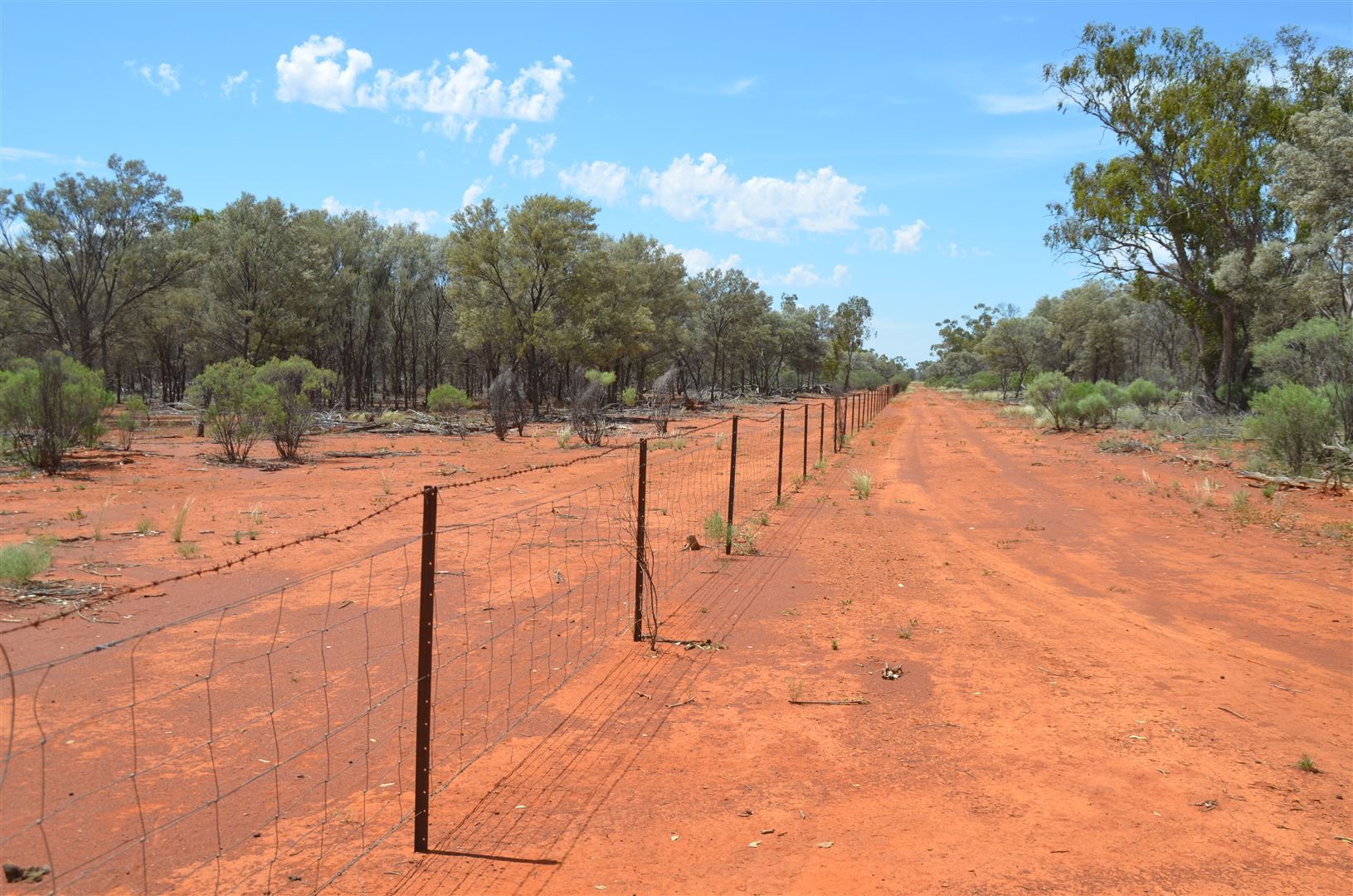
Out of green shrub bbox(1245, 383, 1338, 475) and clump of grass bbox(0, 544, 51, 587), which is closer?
clump of grass bbox(0, 544, 51, 587)

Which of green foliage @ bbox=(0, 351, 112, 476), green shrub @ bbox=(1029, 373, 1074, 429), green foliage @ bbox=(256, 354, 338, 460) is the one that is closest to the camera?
green foliage @ bbox=(0, 351, 112, 476)

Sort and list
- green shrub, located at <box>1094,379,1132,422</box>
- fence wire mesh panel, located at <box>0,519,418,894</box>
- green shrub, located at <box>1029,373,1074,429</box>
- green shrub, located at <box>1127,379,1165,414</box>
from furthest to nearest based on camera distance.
Answer: green shrub, located at <box>1127,379,1165,414</box> → green shrub, located at <box>1094,379,1132,422</box> → green shrub, located at <box>1029,373,1074,429</box> → fence wire mesh panel, located at <box>0,519,418,894</box>

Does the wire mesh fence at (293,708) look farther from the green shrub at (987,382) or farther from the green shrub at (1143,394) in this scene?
the green shrub at (987,382)

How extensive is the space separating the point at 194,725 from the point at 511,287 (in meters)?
35.8

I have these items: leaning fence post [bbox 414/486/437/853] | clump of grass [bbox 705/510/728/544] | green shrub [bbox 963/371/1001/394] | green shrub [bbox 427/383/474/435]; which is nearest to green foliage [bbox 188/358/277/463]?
green shrub [bbox 427/383/474/435]

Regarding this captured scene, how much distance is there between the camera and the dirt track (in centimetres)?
377

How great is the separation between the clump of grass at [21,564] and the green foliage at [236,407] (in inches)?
516

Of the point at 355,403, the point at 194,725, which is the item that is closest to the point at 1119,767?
the point at 194,725

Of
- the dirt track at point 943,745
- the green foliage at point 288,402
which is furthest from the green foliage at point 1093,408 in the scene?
the green foliage at point 288,402

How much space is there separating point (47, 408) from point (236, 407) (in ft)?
13.2

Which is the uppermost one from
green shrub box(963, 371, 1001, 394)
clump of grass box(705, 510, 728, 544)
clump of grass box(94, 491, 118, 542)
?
green shrub box(963, 371, 1001, 394)

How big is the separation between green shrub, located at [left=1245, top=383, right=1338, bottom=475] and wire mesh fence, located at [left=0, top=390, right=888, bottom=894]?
1228cm

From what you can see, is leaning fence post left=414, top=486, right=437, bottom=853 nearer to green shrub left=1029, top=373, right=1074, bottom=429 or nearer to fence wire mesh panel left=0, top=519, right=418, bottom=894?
fence wire mesh panel left=0, top=519, right=418, bottom=894

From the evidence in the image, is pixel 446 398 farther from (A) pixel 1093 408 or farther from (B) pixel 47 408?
(A) pixel 1093 408
